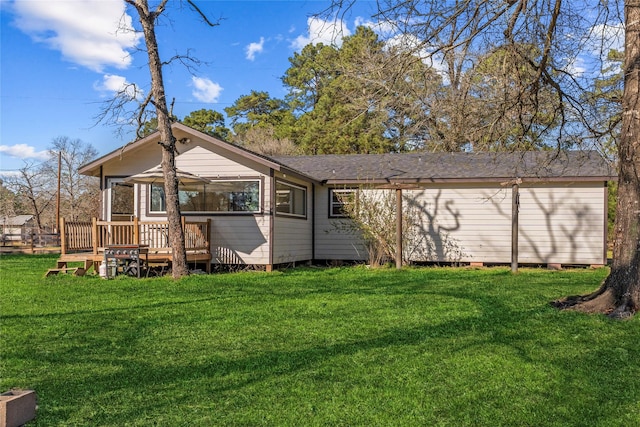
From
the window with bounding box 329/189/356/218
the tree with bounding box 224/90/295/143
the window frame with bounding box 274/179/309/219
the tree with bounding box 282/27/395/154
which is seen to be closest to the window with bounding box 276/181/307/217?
the window frame with bounding box 274/179/309/219

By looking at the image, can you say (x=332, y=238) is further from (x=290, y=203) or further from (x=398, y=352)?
(x=398, y=352)

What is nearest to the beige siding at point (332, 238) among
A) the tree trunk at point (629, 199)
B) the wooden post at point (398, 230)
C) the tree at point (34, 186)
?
the wooden post at point (398, 230)

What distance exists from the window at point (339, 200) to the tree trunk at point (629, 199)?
280 inches

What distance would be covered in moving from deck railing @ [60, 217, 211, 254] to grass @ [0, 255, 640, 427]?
3.16m

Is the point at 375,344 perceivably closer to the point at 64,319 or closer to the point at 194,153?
the point at 64,319

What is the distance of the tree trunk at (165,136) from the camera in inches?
405

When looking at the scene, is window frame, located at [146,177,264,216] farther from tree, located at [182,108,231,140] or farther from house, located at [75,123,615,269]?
tree, located at [182,108,231,140]

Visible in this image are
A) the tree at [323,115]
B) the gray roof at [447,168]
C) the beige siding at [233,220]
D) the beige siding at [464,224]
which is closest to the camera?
the beige siding at [233,220]

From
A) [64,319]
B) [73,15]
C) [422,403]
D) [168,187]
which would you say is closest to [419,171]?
[168,187]

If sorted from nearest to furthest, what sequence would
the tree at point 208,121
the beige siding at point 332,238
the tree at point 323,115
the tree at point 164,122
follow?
the tree at point 164,122, the beige siding at point 332,238, the tree at point 323,115, the tree at point 208,121

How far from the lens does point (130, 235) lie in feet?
38.4

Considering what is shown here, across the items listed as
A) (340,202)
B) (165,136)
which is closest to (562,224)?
(340,202)

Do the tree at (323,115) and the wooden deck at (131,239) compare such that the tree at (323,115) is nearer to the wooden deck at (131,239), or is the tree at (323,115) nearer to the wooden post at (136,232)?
the wooden deck at (131,239)

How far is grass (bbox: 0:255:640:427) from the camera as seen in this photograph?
3352mm
